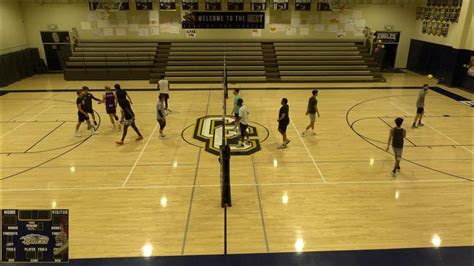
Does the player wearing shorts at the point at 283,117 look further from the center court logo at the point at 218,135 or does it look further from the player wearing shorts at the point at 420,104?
the player wearing shorts at the point at 420,104

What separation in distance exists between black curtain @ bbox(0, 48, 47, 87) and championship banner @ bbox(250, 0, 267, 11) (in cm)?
1412

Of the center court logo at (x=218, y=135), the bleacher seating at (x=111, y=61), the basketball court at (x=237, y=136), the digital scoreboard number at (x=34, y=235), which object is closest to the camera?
the digital scoreboard number at (x=34, y=235)

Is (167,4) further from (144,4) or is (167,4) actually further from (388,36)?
(388,36)

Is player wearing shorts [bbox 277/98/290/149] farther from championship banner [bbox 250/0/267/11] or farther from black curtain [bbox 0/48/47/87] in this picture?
black curtain [bbox 0/48/47/87]

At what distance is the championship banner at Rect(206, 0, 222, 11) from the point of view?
21297 millimetres

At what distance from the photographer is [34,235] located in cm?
399

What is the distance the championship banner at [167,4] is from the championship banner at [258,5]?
4.92 m

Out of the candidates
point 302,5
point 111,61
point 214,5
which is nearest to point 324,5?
point 302,5

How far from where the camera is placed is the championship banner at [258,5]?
70.4 feet

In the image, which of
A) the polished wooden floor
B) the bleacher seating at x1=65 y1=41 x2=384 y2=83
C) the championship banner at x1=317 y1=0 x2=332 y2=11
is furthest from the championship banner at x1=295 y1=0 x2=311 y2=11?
the polished wooden floor

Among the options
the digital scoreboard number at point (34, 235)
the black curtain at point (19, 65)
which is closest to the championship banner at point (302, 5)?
the black curtain at point (19, 65)

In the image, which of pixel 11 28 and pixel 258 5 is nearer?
pixel 11 28

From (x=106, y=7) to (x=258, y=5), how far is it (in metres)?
9.63

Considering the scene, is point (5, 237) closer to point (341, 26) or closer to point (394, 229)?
point (394, 229)
